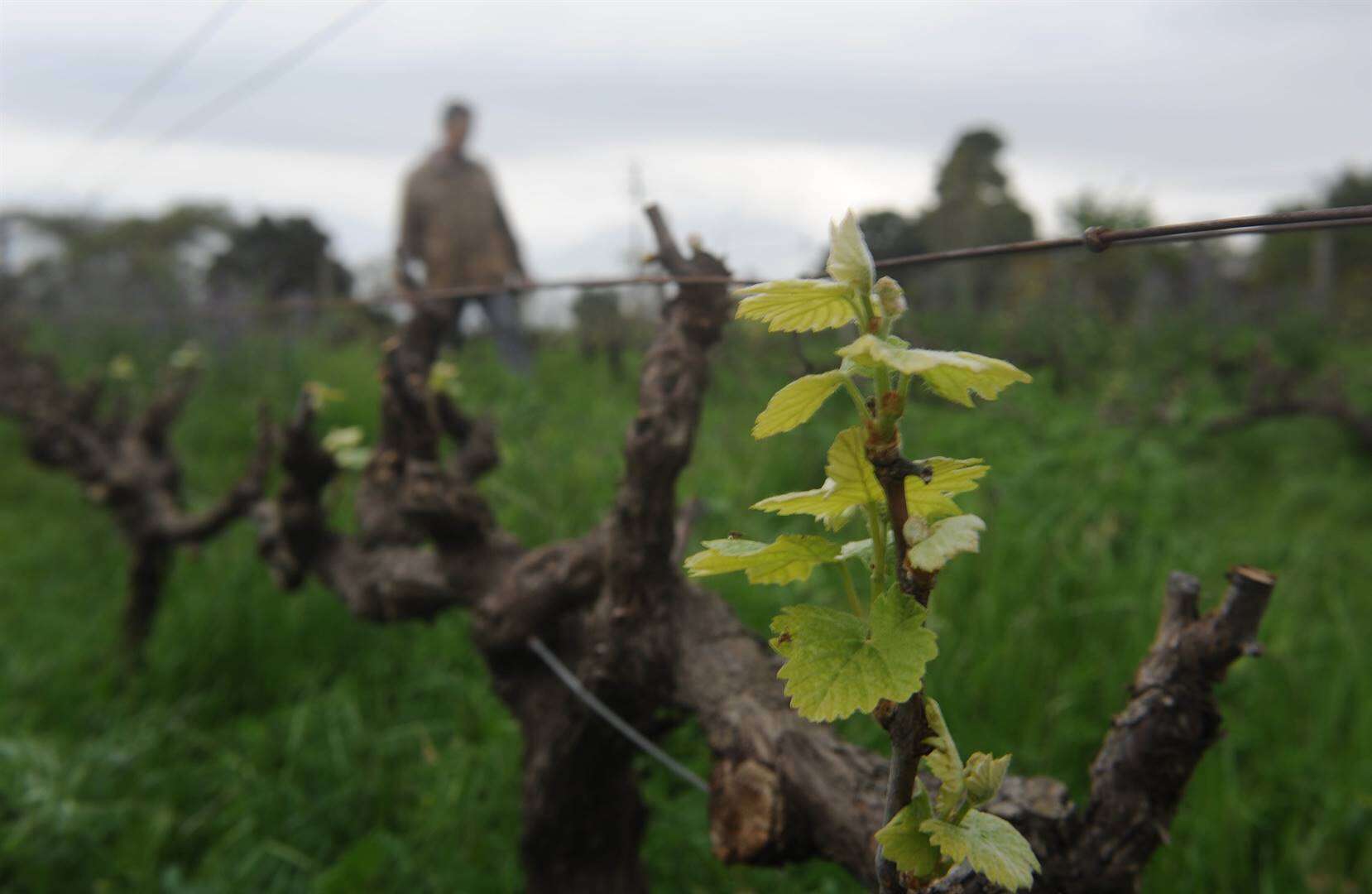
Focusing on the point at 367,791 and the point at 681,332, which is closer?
the point at 681,332

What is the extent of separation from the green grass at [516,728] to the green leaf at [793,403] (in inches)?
78.5

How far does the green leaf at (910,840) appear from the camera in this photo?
92 cm

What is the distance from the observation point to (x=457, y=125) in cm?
866

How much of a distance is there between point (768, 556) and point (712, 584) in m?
2.68

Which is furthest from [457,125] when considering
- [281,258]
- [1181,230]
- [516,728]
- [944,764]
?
[944,764]

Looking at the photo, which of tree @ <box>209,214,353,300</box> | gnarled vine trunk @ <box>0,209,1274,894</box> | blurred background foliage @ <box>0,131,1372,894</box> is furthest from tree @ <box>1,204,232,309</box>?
gnarled vine trunk @ <box>0,209,1274,894</box>

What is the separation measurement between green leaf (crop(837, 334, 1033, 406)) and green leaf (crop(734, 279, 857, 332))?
50 millimetres

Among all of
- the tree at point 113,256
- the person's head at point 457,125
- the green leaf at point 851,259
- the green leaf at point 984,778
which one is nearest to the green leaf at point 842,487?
the green leaf at point 851,259

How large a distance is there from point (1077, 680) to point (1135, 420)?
3492mm

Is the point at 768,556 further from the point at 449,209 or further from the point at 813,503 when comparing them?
the point at 449,209

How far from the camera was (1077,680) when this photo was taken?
327 cm

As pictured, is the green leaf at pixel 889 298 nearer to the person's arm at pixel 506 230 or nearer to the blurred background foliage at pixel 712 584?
the blurred background foliage at pixel 712 584

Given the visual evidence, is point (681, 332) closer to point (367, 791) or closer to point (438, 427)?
point (438, 427)

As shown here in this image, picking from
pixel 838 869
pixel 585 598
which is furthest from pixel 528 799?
pixel 838 869
